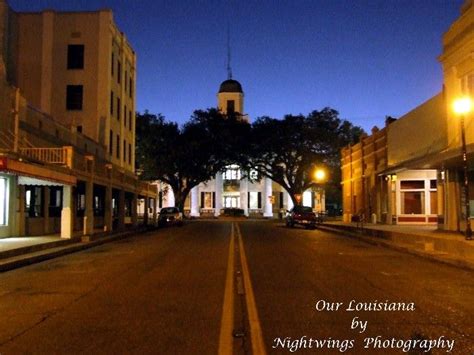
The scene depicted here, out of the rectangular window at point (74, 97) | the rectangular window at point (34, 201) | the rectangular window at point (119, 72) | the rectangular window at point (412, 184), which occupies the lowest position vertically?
the rectangular window at point (34, 201)

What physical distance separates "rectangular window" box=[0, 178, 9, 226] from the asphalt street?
811 centimetres

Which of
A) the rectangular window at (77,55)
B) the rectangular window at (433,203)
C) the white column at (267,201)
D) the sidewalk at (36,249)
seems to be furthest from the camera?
the white column at (267,201)

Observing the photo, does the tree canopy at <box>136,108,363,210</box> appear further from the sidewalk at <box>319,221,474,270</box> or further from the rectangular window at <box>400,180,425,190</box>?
the sidewalk at <box>319,221,474,270</box>

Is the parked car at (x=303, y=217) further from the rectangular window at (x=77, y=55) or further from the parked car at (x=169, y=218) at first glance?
the rectangular window at (x=77, y=55)

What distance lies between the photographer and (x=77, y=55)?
4331 centimetres

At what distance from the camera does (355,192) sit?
51000 millimetres

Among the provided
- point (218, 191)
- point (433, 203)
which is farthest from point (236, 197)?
point (433, 203)

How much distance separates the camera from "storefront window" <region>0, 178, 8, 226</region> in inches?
982

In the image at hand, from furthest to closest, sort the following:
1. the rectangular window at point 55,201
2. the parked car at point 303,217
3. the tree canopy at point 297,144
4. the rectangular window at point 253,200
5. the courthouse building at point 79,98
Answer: the rectangular window at point 253,200 → the tree canopy at point 297,144 → the parked car at point 303,217 → the rectangular window at point 55,201 → the courthouse building at point 79,98

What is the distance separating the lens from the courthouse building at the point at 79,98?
31156 millimetres

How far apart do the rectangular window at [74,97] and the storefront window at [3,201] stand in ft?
61.3

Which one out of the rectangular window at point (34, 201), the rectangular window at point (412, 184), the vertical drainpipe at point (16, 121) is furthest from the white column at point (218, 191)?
the vertical drainpipe at point (16, 121)

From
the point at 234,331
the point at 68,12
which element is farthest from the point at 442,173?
the point at 68,12

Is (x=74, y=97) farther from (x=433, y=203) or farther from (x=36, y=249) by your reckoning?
(x=433, y=203)
